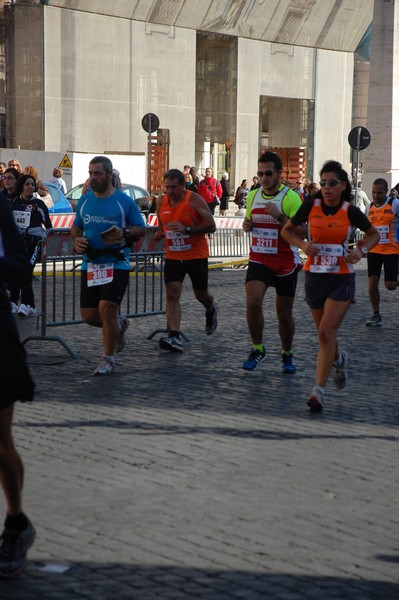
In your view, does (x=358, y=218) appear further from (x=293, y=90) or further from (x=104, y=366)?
(x=293, y=90)

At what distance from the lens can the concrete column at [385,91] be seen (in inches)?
1305

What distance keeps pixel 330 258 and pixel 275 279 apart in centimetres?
152

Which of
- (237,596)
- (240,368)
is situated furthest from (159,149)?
(237,596)

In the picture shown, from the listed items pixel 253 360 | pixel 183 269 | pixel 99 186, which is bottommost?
pixel 253 360

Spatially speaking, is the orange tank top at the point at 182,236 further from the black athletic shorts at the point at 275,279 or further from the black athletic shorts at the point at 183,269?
the black athletic shorts at the point at 275,279

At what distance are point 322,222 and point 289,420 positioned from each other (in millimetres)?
1456

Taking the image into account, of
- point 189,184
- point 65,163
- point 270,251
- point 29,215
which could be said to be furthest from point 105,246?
point 65,163

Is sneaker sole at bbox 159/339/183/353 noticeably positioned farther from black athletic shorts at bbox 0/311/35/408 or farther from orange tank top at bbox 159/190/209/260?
black athletic shorts at bbox 0/311/35/408

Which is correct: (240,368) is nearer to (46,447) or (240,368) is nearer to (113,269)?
(113,269)

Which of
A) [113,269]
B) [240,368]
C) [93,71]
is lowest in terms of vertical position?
[240,368]

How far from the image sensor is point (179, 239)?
1126cm

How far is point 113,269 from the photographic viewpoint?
981 centimetres

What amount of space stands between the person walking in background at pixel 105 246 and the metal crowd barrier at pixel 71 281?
115 centimetres

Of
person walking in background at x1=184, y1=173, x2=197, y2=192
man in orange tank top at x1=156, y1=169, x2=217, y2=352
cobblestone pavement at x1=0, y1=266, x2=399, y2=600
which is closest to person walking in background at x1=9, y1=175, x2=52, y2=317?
man in orange tank top at x1=156, y1=169, x2=217, y2=352
